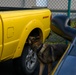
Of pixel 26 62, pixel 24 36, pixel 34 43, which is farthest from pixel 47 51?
pixel 26 62

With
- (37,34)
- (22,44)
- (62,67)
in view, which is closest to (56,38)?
(37,34)

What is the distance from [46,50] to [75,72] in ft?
9.44

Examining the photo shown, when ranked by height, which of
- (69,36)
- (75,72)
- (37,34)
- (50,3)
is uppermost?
(75,72)

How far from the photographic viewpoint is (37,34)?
716 cm

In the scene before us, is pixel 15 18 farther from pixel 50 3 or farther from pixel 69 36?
pixel 50 3

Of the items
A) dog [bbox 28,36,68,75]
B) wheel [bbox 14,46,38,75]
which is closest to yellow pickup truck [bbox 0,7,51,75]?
wheel [bbox 14,46,38,75]

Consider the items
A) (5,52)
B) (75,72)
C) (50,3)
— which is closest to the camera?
(75,72)

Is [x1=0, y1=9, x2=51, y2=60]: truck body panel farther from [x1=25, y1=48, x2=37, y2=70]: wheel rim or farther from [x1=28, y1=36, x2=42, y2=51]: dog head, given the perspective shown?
[x1=25, y1=48, x2=37, y2=70]: wheel rim

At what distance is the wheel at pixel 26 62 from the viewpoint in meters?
6.55

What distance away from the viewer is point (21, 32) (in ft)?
19.9

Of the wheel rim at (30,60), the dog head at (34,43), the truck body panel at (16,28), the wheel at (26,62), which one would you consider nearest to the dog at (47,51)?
the dog head at (34,43)

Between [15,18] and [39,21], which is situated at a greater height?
[15,18]

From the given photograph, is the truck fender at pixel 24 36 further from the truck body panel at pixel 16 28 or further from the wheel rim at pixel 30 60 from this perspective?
the wheel rim at pixel 30 60

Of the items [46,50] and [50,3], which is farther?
[50,3]
